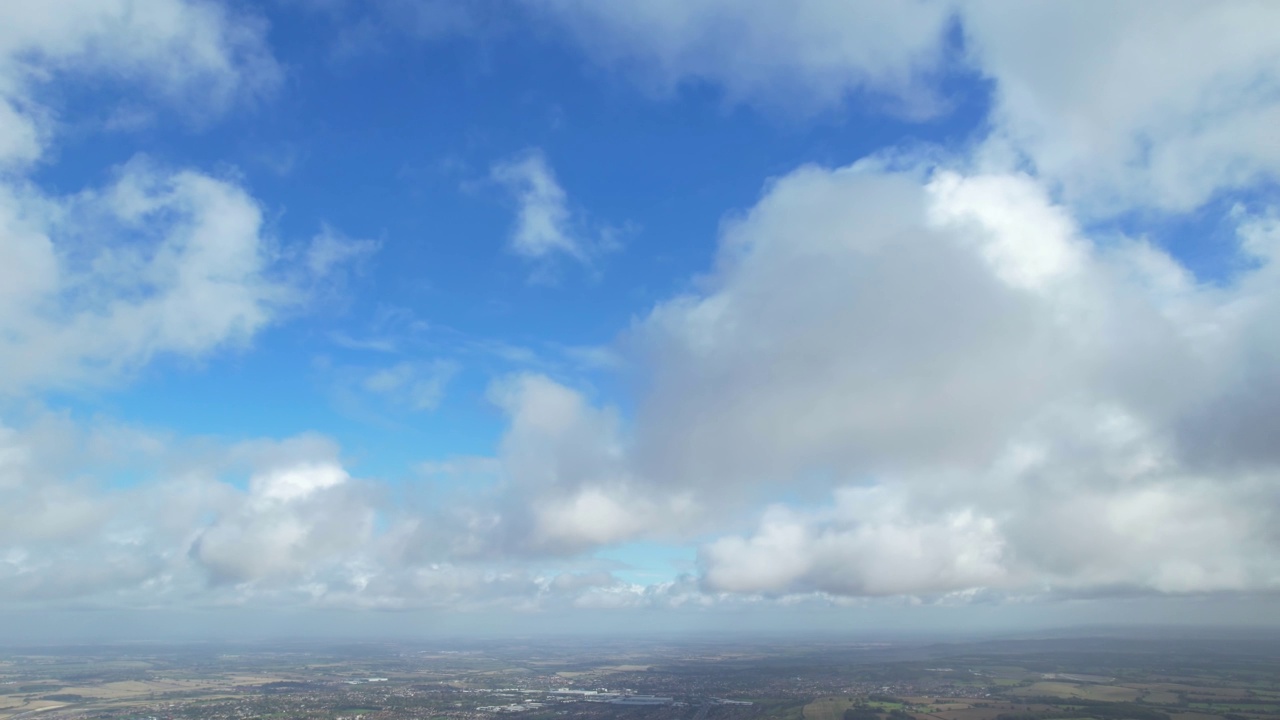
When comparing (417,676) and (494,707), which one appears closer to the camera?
(494,707)

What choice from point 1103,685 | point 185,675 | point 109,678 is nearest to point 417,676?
point 185,675

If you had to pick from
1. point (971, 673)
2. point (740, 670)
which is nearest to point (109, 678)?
point (740, 670)

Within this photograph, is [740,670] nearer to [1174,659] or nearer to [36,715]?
[1174,659]

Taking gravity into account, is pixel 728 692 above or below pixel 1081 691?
below

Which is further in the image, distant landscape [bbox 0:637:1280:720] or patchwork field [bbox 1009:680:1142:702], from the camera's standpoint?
patchwork field [bbox 1009:680:1142:702]

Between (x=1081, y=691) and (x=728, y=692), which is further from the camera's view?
(x=728, y=692)

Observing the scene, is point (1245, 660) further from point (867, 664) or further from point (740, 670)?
point (740, 670)

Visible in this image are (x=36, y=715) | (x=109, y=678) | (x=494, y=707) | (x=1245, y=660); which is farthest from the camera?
(x=109, y=678)

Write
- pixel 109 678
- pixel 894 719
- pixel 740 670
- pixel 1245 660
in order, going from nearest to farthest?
pixel 894 719 → pixel 1245 660 → pixel 109 678 → pixel 740 670

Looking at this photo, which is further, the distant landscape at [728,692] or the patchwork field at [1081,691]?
the patchwork field at [1081,691]
